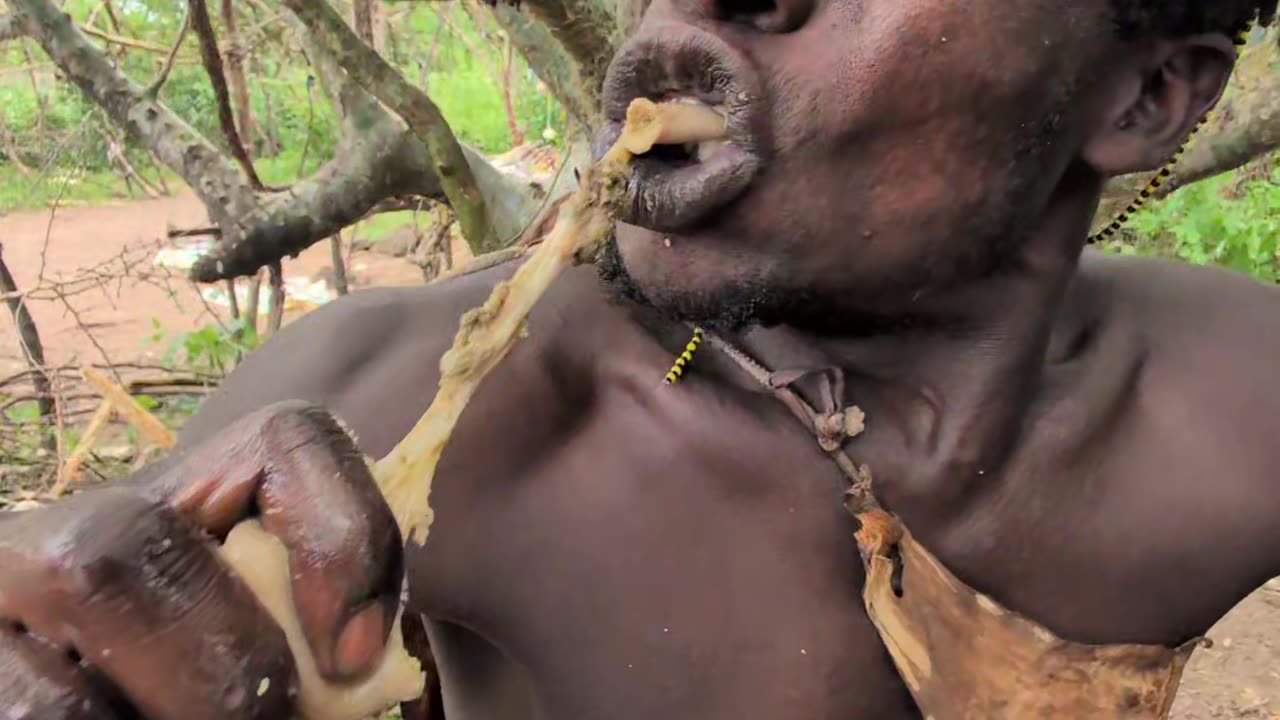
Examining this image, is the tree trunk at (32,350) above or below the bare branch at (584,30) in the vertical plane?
below

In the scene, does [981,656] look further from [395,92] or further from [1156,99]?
[395,92]

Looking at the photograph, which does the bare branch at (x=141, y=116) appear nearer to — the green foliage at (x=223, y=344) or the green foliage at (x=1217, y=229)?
the green foliage at (x=223, y=344)

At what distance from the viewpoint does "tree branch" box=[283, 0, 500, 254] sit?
1.78 m

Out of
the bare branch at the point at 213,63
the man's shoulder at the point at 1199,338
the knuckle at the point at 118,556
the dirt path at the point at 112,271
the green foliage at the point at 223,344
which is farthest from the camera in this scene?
the dirt path at the point at 112,271

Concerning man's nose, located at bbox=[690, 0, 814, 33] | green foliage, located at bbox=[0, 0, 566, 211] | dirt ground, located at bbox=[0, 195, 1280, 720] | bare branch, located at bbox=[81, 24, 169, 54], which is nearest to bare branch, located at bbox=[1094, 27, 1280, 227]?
dirt ground, located at bbox=[0, 195, 1280, 720]

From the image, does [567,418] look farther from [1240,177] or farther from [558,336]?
[1240,177]

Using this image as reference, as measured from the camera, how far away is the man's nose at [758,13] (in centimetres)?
92

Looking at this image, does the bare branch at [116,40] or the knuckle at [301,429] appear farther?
the bare branch at [116,40]

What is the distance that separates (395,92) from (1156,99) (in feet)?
3.69

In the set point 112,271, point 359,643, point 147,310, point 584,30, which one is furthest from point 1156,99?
point 147,310

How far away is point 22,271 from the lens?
28.7 feet

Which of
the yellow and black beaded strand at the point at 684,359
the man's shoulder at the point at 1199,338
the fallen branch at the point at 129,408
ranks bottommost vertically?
the man's shoulder at the point at 1199,338

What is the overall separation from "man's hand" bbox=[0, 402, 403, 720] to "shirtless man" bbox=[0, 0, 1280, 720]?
25 centimetres

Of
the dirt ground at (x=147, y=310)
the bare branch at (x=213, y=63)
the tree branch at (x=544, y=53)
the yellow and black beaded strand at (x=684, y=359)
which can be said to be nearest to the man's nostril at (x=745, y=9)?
the yellow and black beaded strand at (x=684, y=359)
